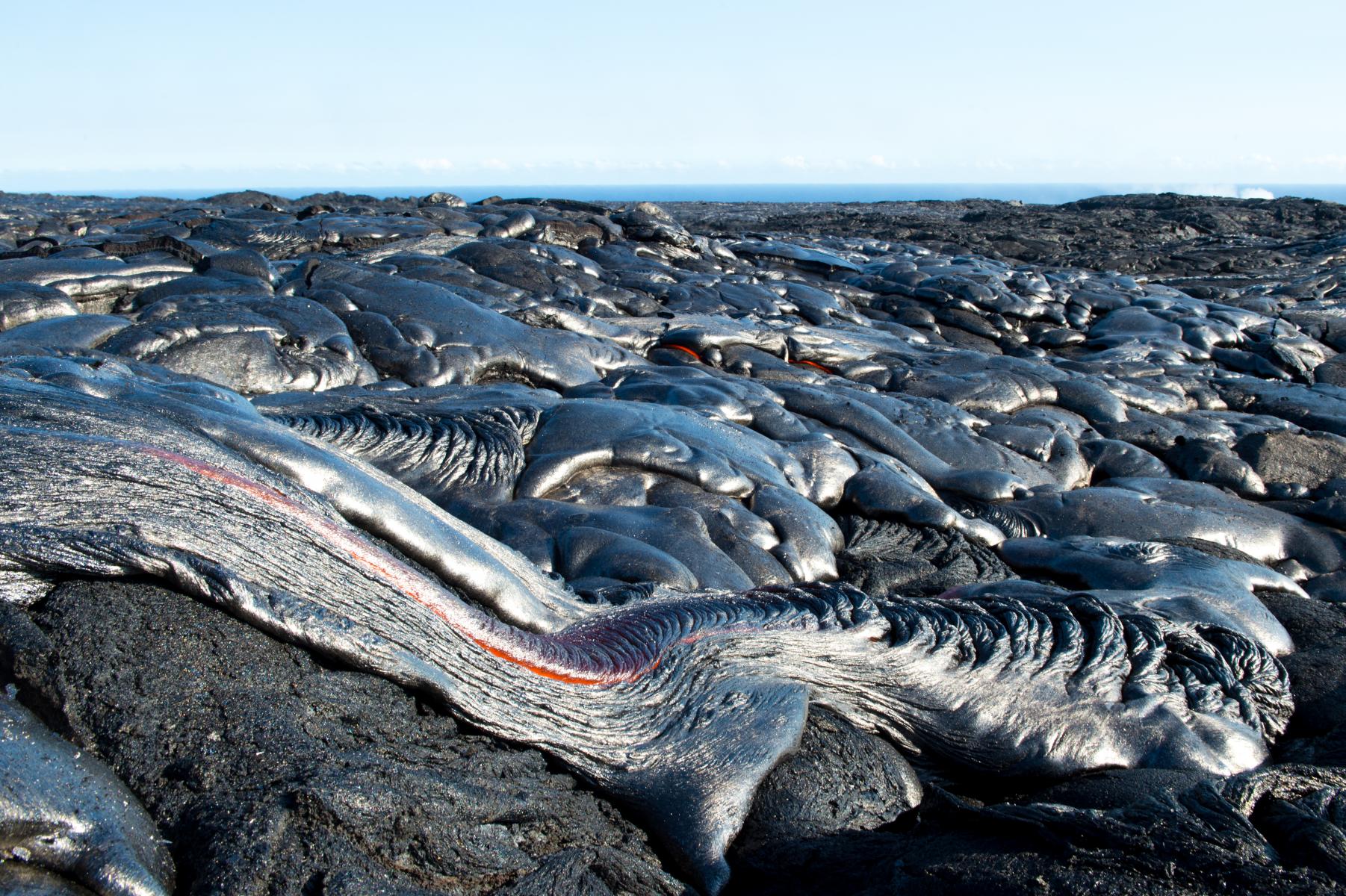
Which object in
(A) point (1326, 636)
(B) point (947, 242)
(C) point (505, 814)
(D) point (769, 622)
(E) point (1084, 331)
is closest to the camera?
(C) point (505, 814)

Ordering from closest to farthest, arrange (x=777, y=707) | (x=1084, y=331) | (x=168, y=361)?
1. (x=777, y=707)
2. (x=168, y=361)
3. (x=1084, y=331)

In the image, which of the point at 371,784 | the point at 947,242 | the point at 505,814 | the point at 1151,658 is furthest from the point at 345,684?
the point at 947,242

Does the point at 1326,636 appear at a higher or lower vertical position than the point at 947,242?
lower

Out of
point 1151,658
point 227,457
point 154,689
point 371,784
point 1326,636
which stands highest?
point 227,457

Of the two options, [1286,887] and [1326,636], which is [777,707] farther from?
[1326,636]

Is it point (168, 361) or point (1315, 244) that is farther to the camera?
point (1315, 244)

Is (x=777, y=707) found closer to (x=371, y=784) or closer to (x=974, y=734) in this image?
(x=974, y=734)

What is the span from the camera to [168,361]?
6723 millimetres

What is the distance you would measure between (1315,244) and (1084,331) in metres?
12.5

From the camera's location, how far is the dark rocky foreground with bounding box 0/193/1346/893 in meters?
2.37

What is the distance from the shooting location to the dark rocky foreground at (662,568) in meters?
2.37

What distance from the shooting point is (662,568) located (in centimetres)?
472

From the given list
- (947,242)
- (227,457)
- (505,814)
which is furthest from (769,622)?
(947,242)

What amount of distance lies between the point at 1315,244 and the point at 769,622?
24462 millimetres
